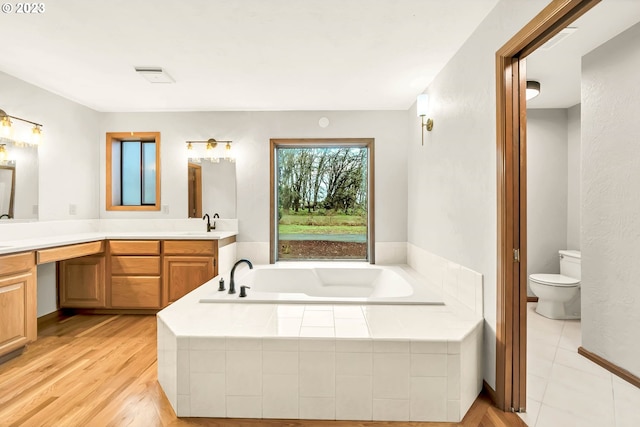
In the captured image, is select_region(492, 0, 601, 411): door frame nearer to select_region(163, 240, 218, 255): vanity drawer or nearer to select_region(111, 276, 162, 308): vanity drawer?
select_region(163, 240, 218, 255): vanity drawer

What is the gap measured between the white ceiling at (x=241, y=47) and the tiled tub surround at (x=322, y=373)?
1872 millimetres

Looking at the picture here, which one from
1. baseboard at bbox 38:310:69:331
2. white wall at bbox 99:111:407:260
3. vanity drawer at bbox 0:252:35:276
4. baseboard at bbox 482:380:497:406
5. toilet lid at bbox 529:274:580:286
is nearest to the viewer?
baseboard at bbox 482:380:497:406

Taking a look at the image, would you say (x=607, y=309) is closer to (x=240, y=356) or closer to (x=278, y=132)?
(x=240, y=356)

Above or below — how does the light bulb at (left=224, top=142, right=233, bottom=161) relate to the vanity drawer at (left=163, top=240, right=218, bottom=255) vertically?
above

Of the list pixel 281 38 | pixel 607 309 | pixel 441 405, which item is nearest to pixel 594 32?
pixel 607 309

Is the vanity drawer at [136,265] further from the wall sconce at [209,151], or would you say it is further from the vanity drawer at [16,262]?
the wall sconce at [209,151]

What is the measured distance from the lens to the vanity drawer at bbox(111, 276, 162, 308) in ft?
11.1

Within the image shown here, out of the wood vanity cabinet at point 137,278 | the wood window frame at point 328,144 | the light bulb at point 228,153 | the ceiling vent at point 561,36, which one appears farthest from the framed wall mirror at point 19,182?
the ceiling vent at point 561,36

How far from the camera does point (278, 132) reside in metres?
3.85

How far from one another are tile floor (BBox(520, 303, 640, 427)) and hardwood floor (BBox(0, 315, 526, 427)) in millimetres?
228

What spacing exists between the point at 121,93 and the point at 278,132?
1.65 metres

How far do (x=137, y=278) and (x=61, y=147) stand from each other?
1.60 meters

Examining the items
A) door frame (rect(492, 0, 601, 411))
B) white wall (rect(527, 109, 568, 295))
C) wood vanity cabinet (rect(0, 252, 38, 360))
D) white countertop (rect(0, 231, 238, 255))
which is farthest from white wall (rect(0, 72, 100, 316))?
white wall (rect(527, 109, 568, 295))

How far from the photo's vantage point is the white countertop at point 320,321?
70.0 inches
